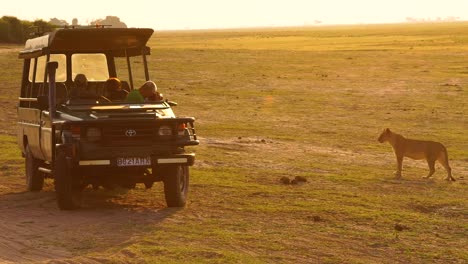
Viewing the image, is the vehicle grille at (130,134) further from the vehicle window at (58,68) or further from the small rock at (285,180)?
the small rock at (285,180)

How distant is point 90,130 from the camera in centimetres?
1420

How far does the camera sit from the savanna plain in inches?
481

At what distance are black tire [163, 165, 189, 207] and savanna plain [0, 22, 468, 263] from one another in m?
0.26

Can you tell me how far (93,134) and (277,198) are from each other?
328 centimetres

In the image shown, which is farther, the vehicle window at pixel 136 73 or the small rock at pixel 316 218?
the vehicle window at pixel 136 73

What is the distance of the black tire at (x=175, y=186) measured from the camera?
1468 cm

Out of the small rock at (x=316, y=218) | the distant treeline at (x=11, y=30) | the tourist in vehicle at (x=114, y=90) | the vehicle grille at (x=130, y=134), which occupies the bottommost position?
the distant treeline at (x=11, y=30)

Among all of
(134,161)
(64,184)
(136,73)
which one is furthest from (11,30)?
(134,161)

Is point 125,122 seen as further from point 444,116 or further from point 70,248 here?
point 444,116

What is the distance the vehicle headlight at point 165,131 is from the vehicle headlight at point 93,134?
2.49 ft

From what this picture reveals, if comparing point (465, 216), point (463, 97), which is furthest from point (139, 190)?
point (463, 97)

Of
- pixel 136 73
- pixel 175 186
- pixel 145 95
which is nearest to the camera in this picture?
pixel 175 186

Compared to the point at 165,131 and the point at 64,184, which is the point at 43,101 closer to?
the point at 64,184

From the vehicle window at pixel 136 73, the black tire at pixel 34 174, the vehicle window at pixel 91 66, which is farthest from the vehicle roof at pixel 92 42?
the vehicle window at pixel 136 73
